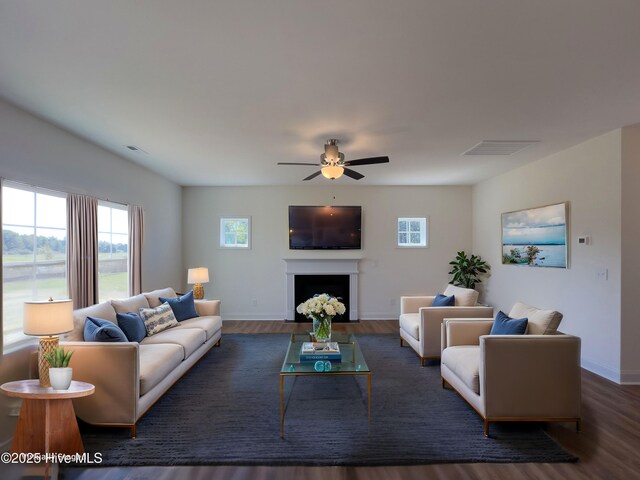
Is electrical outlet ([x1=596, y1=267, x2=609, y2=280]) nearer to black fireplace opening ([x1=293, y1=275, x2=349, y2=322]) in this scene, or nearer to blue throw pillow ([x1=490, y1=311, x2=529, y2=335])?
blue throw pillow ([x1=490, y1=311, x2=529, y2=335])

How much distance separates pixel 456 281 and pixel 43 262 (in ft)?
20.9

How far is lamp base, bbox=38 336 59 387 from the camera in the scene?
242 centimetres

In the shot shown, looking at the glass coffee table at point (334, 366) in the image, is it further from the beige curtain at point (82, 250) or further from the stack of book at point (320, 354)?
the beige curtain at point (82, 250)

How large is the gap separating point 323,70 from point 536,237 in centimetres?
414

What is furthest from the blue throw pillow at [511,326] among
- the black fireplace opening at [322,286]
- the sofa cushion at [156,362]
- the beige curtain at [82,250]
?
the beige curtain at [82,250]

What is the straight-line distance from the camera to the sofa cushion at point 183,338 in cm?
360

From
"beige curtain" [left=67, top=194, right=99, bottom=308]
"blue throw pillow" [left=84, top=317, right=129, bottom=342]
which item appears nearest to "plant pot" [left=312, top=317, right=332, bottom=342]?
"blue throw pillow" [left=84, top=317, right=129, bottom=342]

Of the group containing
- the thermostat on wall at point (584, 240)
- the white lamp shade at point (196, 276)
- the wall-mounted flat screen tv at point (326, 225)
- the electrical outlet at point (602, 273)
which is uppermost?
the wall-mounted flat screen tv at point (326, 225)

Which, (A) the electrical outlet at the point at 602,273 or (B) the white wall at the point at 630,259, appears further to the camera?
(A) the electrical outlet at the point at 602,273

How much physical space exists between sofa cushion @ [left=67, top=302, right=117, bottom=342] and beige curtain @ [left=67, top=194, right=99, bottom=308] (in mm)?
313

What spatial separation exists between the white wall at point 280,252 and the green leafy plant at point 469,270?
34 cm

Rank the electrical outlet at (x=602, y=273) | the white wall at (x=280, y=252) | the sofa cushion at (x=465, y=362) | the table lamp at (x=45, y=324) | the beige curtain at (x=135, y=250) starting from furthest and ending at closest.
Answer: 1. the white wall at (x=280, y=252)
2. the beige curtain at (x=135, y=250)
3. the electrical outlet at (x=602, y=273)
4. the sofa cushion at (x=465, y=362)
5. the table lamp at (x=45, y=324)

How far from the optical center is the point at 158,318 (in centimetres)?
405

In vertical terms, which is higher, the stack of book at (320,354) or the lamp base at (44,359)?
the lamp base at (44,359)
